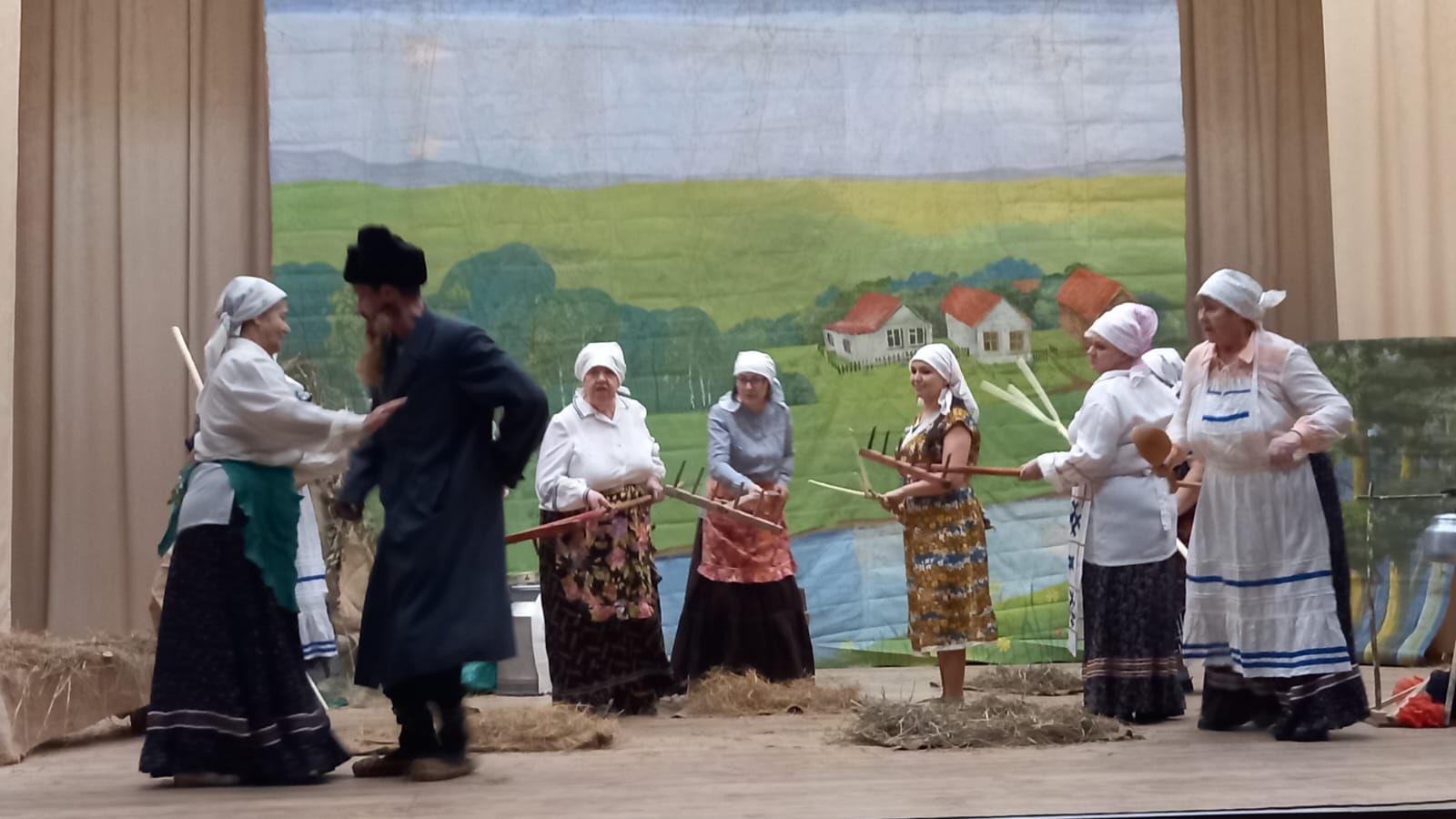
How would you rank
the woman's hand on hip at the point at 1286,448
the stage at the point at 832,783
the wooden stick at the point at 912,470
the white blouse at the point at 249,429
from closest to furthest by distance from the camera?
the stage at the point at 832,783
the white blouse at the point at 249,429
the woman's hand on hip at the point at 1286,448
the wooden stick at the point at 912,470

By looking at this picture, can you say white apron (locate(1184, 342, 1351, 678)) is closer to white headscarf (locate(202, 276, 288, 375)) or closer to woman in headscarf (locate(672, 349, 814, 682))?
woman in headscarf (locate(672, 349, 814, 682))

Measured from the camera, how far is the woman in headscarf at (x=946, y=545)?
221 inches

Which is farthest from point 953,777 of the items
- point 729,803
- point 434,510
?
point 434,510

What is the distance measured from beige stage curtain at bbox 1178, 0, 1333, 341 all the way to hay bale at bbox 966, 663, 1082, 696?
2638mm

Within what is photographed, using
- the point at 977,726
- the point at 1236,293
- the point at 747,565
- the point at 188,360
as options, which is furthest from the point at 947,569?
the point at 188,360

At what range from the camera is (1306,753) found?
4.45m

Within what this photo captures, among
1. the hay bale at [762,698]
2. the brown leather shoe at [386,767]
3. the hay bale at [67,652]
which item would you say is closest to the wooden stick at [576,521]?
the hay bale at [762,698]

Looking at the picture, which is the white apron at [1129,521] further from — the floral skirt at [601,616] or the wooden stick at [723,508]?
the floral skirt at [601,616]

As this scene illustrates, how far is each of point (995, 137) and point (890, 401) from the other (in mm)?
1511

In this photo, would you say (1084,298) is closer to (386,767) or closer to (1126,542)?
(1126,542)

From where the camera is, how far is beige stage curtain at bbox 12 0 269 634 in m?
7.75

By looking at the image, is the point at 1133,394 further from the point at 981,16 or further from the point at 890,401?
the point at 981,16

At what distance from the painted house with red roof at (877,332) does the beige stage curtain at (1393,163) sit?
7.39 feet

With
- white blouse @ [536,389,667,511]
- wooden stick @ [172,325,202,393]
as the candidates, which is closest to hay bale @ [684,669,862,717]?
white blouse @ [536,389,667,511]
